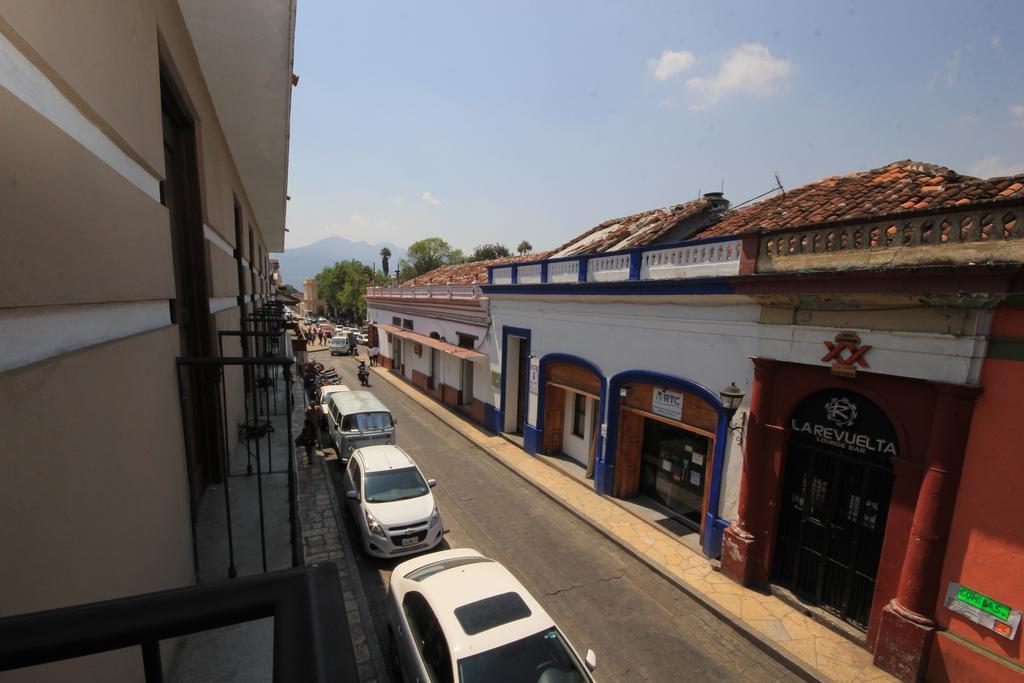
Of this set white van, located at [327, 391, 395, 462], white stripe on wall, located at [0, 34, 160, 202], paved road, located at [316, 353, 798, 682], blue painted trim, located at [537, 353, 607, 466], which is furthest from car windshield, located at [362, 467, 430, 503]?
white stripe on wall, located at [0, 34, 160, 202]

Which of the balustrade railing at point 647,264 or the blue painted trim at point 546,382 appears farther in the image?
the blue painted trim at point 546,382

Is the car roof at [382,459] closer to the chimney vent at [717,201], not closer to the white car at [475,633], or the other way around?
the white car at [475,633]

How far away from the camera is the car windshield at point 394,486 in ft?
28.0

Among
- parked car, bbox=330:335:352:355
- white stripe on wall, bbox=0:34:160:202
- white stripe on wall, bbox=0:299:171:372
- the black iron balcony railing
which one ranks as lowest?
parked car, bbox=330:335:352:355

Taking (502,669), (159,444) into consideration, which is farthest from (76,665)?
(502,669)

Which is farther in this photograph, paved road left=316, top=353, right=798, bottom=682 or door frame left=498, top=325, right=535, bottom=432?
door frame left=498, top=325, right=535, bottom=432

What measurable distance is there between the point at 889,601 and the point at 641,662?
328cm

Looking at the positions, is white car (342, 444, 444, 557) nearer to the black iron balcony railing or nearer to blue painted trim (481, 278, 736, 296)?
blue painted trim (481, 278, 736, 296)

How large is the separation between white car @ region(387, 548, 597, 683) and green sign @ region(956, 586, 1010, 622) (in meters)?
4.37

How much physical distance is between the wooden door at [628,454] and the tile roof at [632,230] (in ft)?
13.2

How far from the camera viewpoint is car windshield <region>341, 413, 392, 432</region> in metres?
12.4

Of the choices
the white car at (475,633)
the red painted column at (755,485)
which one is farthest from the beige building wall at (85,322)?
the red painted column at (755,485)

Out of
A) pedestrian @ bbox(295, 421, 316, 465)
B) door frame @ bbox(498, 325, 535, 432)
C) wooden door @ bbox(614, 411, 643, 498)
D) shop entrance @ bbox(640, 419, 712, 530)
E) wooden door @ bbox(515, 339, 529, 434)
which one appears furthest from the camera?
wooden door @ bbox(515, 339, 529, 434)

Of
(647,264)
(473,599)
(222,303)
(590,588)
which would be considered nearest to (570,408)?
(647,264)
